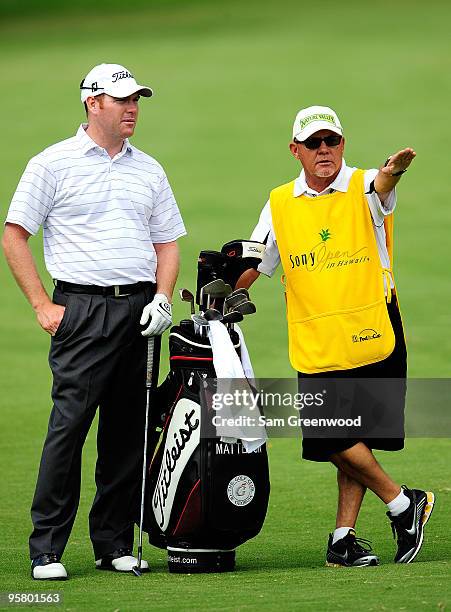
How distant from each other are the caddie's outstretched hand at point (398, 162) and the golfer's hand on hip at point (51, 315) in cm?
→ 138

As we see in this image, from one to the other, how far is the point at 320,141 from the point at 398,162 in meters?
0.37

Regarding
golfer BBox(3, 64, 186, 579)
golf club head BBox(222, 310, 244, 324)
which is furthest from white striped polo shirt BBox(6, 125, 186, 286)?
golf club head BBox(222, 310, 244, 324)

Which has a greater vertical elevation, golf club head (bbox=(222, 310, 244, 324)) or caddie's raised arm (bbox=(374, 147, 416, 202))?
caddie's raised arm (bbox=(374, 147, 416, 202))

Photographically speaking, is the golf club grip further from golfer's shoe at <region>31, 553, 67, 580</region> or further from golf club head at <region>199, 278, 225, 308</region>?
golfer's shoe at <region>31, 553, 67, 580</region>

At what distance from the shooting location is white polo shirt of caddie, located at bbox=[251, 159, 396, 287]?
19.3 feet

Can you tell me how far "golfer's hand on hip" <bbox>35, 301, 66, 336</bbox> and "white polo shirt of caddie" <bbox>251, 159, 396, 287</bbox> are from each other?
3.01ft

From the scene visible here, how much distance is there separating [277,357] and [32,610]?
7.17 meters

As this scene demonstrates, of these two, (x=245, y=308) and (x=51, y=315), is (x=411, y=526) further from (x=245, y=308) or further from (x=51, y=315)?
(x=51, y=315)

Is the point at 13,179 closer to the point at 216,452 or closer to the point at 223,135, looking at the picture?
the point at 223,135

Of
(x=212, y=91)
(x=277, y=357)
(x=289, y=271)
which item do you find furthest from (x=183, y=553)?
(x=212, y=91)

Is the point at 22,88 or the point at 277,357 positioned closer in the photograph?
the point at 277,357

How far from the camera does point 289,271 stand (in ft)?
19.7

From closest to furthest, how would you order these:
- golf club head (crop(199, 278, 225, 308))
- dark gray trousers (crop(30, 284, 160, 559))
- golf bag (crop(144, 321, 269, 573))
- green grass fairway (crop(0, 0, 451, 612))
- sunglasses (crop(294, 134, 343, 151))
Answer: green grass fairway (crop(0, 0, 451, 612)) < golf bag (crop(144, 321, 269, 573)) < dark gray trousers (crop(30, 284, 160, 559)) < golf club head (crop(199, 278, 225, 308)) < sunglasses (crop(294, 134, 343, 151))

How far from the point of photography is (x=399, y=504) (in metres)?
5.96
